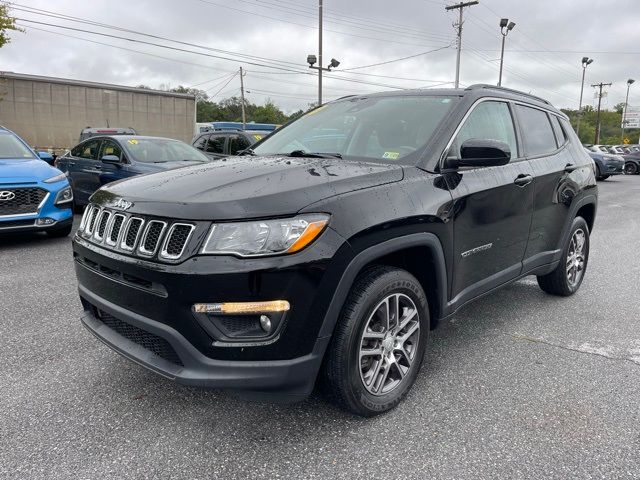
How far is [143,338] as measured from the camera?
2416mm

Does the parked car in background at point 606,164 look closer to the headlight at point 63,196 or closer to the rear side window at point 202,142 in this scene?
Result: the rear side window at point 202,142

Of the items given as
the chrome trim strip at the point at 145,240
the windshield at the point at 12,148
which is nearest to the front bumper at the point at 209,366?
the chrome trim strip at the point at 145,240

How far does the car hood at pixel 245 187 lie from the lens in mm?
2209

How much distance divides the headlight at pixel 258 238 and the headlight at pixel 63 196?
5398mm

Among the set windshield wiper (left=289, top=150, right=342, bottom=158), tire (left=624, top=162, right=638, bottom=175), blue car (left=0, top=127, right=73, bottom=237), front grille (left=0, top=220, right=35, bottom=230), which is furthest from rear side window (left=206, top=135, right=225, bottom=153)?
tire (left=624, top=162, right=638, bottom=175)

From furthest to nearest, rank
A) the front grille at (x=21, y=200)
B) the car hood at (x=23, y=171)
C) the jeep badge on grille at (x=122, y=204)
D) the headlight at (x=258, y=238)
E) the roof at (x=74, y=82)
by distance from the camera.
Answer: the roof at (x=74, y=82), the car hood at (x=23, y=171), the front grille at (x=21, y=200), the jeep badge on grille at (x=122, y=204), the headlight at (x=258, y=238)

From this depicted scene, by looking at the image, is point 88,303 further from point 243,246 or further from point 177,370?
point 243,246

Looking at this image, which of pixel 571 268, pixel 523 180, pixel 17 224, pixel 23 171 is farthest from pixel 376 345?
pixel 23 171

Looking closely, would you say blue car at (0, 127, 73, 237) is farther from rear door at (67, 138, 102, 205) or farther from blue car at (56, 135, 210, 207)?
rear door at (67, 138, 102, 205)

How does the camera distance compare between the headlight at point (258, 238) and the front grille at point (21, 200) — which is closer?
the headlight at point (258, 238)

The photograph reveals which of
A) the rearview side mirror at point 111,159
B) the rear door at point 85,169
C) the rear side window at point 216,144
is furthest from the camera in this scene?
the rear side window at point 216,144

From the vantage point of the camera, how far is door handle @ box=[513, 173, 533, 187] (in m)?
3.55

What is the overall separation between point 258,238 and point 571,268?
3.73 m

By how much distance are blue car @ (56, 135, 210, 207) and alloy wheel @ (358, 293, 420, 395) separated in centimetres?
570
